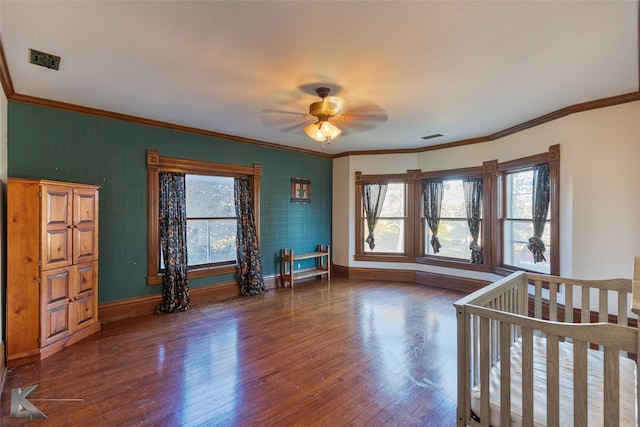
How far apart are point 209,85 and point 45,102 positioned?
2.01 metres

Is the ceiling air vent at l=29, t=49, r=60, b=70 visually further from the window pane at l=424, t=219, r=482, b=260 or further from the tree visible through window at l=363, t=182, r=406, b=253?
the window pane at l=424, t=219, r=482, b=260

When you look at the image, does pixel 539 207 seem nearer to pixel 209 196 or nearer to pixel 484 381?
pixel 484 381

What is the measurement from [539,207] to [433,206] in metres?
1.85

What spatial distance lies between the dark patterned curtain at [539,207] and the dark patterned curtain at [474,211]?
0.98m

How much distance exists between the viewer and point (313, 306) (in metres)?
4.43

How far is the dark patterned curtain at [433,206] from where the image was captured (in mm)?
5668

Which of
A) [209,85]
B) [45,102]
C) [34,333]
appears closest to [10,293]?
[34,333]

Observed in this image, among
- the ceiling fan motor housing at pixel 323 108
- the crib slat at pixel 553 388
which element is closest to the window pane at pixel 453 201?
the ceiling fan motor housing at pixel 323 108

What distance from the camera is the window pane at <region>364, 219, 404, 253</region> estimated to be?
612cm

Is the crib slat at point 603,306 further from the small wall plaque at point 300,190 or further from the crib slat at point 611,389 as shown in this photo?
the small wall plaque at point 300,190

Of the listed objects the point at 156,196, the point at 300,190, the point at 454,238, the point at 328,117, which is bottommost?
the point at 454,238

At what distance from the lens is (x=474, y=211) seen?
5176mm

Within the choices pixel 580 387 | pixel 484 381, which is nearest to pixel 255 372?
pixel 484 381

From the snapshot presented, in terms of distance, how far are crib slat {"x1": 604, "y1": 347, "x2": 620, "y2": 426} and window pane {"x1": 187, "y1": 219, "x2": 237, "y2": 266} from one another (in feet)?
15.2
